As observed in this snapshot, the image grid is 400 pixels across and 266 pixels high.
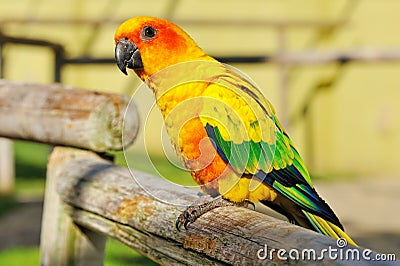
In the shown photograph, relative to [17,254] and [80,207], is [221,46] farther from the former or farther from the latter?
[80,207]

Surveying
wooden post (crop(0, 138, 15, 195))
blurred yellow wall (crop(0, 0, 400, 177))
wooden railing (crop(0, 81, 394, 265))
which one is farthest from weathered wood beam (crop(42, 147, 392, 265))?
blurred yellow wall (crop(0, 0, 400, 177))

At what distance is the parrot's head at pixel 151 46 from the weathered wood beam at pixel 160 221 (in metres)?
0.34

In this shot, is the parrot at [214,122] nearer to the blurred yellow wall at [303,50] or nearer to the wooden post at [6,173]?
the wooden post at [6,173]

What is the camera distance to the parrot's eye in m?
1.65

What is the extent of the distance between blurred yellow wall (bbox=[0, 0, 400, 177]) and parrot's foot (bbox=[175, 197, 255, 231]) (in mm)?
4897

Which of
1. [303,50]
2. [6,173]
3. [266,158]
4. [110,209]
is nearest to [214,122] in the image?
[266,158]

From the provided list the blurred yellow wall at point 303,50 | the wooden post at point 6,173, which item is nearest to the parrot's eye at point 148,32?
the wooden post at point 6,173

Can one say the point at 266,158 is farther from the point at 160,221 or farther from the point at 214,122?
the point at 160,221

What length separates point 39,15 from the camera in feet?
24.9

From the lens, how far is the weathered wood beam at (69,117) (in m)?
2.26

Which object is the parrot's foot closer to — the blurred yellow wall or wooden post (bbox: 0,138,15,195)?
wooden post (bbox: 0,138,15,195)

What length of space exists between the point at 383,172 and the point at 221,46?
2.00 m

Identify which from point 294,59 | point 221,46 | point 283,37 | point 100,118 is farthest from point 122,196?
point 221,46

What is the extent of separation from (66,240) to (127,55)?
2.91ft
